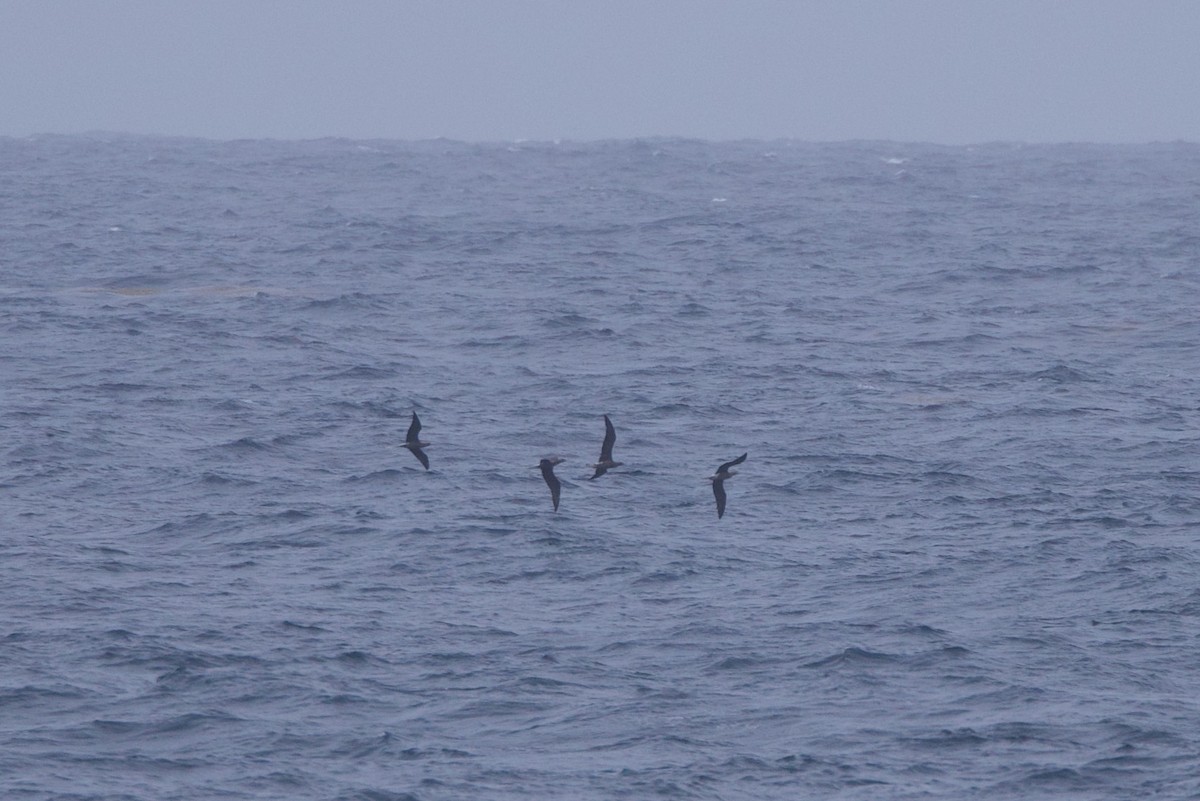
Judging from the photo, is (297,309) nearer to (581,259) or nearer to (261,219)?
(581,259)

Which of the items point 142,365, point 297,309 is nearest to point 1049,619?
point 142,365

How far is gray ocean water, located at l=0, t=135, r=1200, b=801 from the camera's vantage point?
22.2 meters

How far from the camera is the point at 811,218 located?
71188mm

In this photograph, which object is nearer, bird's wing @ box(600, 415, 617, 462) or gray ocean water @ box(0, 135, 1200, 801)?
gray ocean water @ box(0, 135, 1200, 801)

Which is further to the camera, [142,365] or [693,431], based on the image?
[142,365]

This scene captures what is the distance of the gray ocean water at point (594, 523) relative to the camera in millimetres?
22172

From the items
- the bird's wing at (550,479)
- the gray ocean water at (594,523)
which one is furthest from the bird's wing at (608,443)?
the gray ocean water at (594,523)

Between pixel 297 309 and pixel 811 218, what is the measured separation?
90.1 feet

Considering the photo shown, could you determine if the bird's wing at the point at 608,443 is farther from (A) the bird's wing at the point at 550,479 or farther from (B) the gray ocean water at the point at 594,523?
(B) the gray ocean water at the point at 594,523

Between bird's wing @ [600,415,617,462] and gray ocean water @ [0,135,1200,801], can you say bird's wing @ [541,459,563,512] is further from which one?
gray ocean water @ [0,135,1200,801]

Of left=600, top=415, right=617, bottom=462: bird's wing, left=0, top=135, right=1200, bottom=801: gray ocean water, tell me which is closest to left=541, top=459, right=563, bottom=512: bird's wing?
left=600, top=415, right=617, bottom=462: bird's wing

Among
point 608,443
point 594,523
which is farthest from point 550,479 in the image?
point 594,523

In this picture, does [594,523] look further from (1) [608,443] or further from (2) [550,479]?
(1) [608,443]

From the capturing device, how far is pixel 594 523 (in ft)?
101
